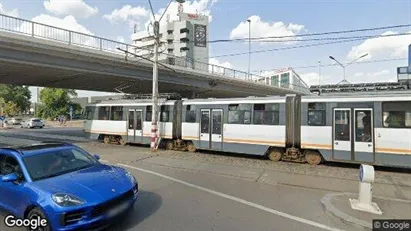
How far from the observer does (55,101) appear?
60.0 metres

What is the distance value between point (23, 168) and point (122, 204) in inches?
75.0

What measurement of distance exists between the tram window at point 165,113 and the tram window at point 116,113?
134 inches

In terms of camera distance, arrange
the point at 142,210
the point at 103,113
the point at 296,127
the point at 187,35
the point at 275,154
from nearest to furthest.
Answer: the point at 142,210 < the point at 296,127 < the point at 275,154 < the point at 103,113 < the point at 187,35

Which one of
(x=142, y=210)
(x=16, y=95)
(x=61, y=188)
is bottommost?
(x=142, y=210)

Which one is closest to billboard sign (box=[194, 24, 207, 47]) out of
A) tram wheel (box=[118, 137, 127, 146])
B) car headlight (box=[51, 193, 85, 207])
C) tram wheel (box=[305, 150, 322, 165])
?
tram wheel (box=[118, 137, 127, 146])

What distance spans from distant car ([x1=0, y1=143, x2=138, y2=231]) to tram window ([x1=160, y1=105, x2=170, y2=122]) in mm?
10526

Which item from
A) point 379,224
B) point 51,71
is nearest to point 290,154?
point 379,224

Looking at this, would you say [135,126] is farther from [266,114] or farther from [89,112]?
[266,114]

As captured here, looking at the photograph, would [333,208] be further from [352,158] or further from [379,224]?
[352,158]

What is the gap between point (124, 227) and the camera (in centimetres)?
509

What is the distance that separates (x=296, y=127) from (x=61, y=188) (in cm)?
959

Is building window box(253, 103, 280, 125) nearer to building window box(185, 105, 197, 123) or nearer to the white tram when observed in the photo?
the white tram

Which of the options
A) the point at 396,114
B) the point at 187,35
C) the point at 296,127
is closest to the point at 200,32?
the point at 187,35

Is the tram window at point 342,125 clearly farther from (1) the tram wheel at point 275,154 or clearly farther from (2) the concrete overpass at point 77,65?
(2) the concrete overpass at point 77,65
